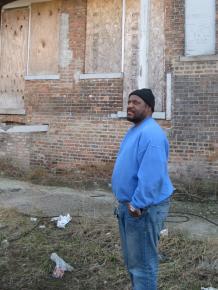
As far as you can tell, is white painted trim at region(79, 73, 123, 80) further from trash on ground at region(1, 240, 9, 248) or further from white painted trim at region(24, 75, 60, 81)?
trash on ground at region(1, 240, 9, 248)

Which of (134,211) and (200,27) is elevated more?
(200,27)

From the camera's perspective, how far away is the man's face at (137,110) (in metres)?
3.47

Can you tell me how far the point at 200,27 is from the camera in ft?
27.6

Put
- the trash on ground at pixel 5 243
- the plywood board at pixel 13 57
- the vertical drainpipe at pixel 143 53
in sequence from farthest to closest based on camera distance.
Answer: the plywood board at pixel 13 57 < the vertical drainpipe at pixel 143 53 < the trash on ground at pixel 5 243

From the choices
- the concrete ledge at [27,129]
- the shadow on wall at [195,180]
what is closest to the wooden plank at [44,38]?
the concrete ledge at [27,129]

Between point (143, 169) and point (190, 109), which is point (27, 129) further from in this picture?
point (143, 169)

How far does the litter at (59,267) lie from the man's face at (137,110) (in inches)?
79.4

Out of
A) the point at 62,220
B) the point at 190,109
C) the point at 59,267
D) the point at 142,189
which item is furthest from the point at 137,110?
the point at 190,109

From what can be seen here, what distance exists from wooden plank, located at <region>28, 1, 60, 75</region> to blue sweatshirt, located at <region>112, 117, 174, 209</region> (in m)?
7.02

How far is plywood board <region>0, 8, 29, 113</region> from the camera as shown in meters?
10.6

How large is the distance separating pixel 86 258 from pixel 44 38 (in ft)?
21.9

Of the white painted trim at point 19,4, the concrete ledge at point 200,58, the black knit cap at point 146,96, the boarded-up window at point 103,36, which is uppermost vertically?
the white painted trim at point 19,4

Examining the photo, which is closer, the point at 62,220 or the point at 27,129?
the point at 62,220

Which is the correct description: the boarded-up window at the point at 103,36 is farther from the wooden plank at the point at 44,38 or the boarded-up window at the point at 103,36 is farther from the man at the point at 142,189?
the man at the point at 142,189
